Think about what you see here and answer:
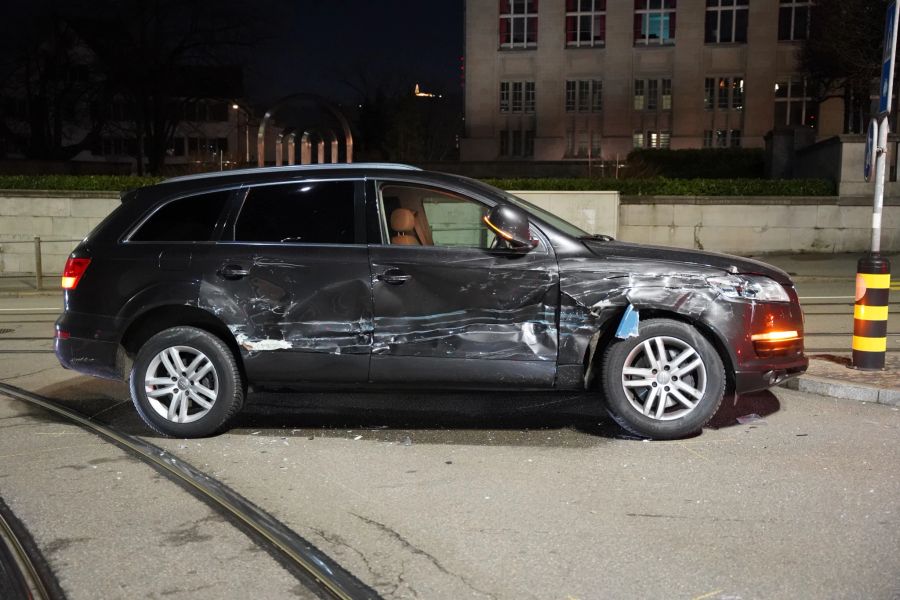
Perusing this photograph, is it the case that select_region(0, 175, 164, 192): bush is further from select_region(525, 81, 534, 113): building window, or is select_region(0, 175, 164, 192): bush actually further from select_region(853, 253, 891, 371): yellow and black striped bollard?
select_region(525, 81, 534, 113): building window

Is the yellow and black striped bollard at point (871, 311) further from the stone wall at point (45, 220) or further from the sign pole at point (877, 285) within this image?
the stone wall at point (45, 220)

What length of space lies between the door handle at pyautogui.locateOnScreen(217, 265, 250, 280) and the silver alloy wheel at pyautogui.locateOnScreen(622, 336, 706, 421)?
8.66 feet

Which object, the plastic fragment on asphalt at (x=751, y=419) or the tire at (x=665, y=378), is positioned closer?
the tire at (x=665, y=378)

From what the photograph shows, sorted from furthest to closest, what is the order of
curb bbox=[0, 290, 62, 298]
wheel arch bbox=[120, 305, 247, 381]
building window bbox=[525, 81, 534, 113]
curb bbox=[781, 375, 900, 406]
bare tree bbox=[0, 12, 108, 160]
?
building window bbox=[525, 81, 534, 113]
bare tree bbox=[0, 12, 108, 160]
curb bbox=[0, 290, 62, 298]
curb bbox=[781, 375, 900, 406]
wheel arch bbox=[120, 305, 247, 381]

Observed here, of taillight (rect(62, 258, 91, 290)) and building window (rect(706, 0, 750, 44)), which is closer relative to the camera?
taillight (rect(62, 258, 91, 290))

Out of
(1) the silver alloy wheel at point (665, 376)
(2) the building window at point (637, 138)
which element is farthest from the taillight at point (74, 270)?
(2) the building window at point (637, 138)

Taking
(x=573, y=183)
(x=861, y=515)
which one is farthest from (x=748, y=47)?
(x=861, y=515)

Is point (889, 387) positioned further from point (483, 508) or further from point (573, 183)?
point (573, 183)

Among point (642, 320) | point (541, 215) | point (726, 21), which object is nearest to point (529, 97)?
point (726, 21)

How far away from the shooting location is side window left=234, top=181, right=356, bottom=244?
610 cm

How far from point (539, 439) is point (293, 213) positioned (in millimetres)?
2313

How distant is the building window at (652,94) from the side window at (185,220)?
1537 inches

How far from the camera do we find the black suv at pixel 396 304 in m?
5.82

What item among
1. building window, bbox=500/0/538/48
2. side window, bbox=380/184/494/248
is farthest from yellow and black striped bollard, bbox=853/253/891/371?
building window, bbox=500/0/538/48
